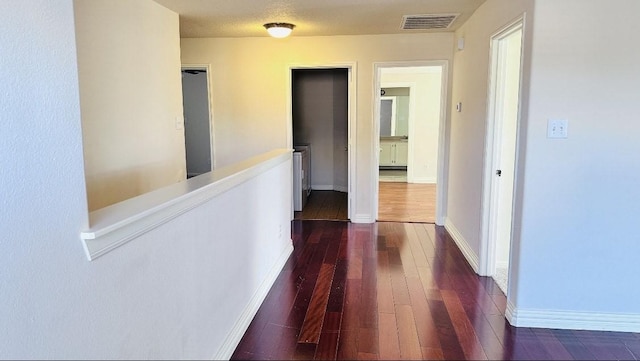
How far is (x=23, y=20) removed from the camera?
3.01ft

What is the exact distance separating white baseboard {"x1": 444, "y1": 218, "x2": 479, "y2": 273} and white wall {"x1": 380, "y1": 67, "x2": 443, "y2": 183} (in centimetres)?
355

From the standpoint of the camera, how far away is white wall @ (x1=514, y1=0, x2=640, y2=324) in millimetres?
2262

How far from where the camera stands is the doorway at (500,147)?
3.04m

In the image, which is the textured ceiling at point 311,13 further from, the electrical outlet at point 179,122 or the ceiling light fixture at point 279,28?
the electrical outlet at point 179,122

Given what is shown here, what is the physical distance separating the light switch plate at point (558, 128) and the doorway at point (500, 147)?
60 cm

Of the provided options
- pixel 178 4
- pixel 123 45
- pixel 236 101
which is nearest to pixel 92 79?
pixel 123 45

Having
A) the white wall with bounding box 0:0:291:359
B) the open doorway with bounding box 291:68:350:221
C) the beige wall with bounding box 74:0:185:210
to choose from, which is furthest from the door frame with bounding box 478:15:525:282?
the open doorway with bounding box 291:68:350:221

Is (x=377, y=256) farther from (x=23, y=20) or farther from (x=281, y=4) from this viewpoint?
(x=23, y=20)

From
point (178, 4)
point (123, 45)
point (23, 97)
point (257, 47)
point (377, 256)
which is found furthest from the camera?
point (257, 47)

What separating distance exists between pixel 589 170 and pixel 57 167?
261cm

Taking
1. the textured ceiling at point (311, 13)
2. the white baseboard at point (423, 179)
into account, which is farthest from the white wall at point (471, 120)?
the white baseboard at point (423, 179)

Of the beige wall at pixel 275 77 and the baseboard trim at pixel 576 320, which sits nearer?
the baseboard trim at pixel 576 320

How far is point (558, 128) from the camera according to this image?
234 centimetres

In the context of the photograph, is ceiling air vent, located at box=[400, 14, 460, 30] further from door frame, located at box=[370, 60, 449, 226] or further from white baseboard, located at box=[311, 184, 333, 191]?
white baseboard, located at box=[311, 184, 333, 191]
